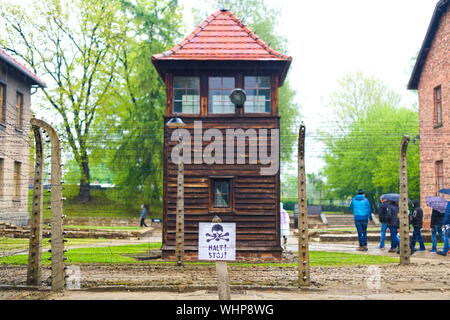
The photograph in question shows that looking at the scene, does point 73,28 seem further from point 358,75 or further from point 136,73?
point 358,75

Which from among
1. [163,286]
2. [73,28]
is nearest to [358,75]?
[73,28]

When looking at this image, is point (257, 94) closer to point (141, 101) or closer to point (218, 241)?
point (218, 241)

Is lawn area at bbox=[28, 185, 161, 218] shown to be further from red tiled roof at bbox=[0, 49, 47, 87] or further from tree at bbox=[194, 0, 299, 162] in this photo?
tree at bbox=[194, 0, 299, 162]

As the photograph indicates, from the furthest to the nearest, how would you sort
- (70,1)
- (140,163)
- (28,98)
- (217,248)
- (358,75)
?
(358,75) → (70,1) → (140,163) → (28,98) → (217,248)

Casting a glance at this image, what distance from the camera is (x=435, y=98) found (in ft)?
94.5

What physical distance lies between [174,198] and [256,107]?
3.60m

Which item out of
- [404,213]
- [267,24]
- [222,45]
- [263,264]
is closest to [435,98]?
[222,45]

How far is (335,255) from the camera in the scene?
63.1 ft

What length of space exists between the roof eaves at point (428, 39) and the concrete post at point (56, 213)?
68.0 feet

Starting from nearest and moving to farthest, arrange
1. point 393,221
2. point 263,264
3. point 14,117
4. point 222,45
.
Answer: point 263,264
point 222,45
point 393,221
point 14,117

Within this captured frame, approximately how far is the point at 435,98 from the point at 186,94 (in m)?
14.4

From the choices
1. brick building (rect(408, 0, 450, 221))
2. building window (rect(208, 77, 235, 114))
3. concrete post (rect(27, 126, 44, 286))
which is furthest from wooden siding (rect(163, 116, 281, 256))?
brick building (rect(408, 0, 450, 221))

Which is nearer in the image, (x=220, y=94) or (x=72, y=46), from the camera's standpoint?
(x=220, y=94)

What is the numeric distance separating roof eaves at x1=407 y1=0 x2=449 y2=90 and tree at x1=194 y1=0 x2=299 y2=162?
1661 centimetres
